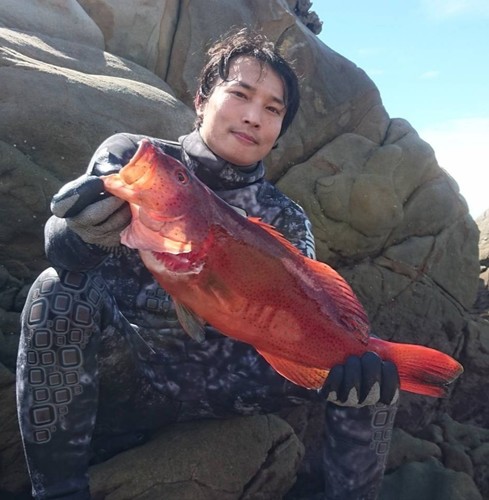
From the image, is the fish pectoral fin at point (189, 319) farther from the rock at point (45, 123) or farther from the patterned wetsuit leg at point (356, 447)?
the rock at point (45, 123)

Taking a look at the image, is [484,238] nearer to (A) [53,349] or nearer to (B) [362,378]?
(B) [362,378]

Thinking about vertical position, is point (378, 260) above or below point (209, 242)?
below

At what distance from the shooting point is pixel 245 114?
124 inches

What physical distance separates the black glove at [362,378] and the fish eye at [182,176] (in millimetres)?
1001

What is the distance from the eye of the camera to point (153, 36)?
800cm

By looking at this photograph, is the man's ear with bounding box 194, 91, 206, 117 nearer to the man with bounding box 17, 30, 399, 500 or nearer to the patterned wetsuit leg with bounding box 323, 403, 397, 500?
the man with bounding box 17, 30, 399, 500

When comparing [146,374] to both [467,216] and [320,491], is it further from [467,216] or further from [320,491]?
[467,216]

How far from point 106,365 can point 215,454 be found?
0.95 m

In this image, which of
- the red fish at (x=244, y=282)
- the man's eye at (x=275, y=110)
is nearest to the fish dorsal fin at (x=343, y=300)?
the red fish at (x=244, y=282)

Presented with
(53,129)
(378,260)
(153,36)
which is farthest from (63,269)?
(153,36)

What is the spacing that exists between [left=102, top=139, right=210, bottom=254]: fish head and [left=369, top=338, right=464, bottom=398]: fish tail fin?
96 cm

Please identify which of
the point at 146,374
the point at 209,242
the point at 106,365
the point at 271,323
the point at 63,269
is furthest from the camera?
the point at 146,374

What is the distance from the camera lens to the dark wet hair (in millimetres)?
3336

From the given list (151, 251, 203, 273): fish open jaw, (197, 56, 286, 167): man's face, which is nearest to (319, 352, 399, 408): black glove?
(151, 251, 203, 273): fish open jaw
